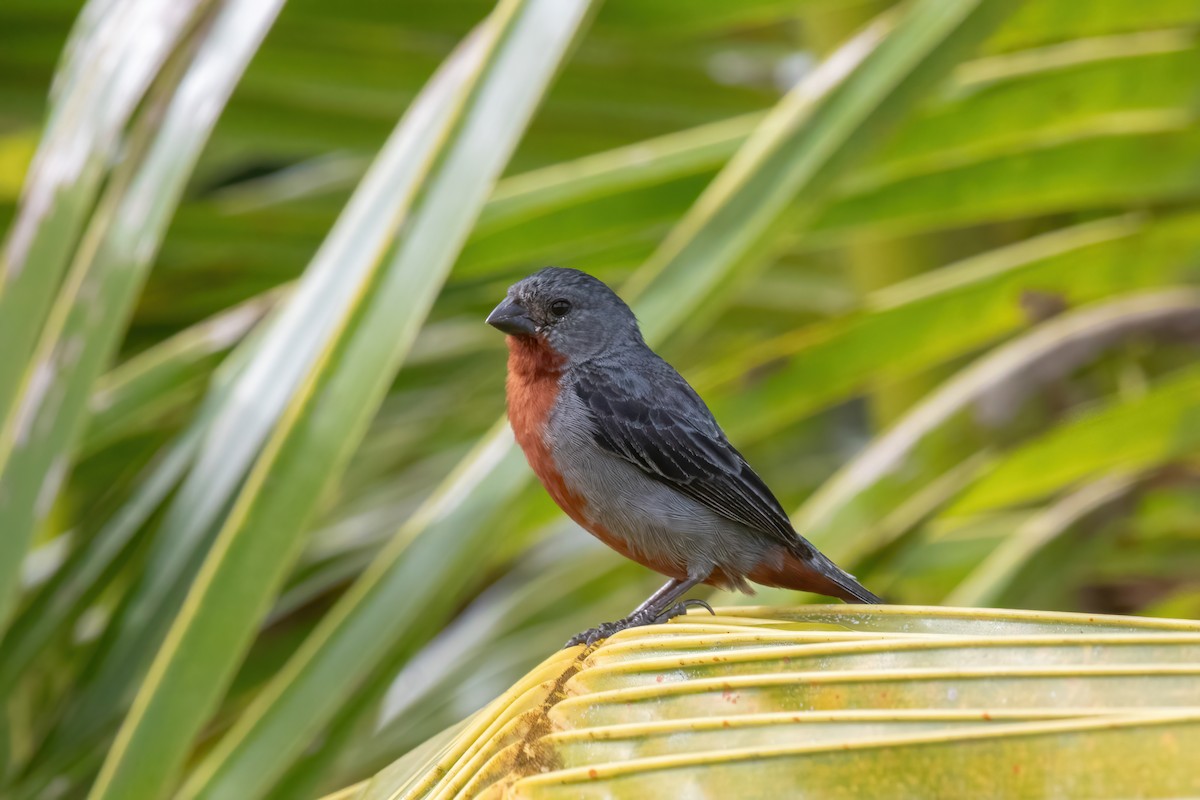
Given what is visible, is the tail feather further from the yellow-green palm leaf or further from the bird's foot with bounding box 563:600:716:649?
the yellow-green palm leaf

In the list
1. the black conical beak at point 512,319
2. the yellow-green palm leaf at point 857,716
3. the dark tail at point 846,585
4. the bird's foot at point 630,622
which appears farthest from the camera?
the black conical beak at point 512,319

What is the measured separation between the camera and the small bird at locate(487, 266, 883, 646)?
5.70 ft

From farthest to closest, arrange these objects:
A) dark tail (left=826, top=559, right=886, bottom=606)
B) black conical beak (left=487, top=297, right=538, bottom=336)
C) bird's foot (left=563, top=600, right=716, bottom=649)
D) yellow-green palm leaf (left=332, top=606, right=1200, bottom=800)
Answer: black conical beak (left=487, top=297, right=538, bottom=336)
dark tail (left=826, top=559, right=886, bottom=606)
bird's foot (left=563, top=600, right=716, bottom=649)
yellow-green palm leaf (left=332, top=606, right=1200, bottom=800)

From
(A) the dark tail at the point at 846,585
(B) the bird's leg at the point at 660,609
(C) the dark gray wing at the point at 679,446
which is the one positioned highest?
(C) the dark gray wing at the point at 679,446

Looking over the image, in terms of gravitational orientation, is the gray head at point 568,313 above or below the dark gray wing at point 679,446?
above

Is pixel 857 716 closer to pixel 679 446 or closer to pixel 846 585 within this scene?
pixel 846 585

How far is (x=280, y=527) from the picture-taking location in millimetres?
1357

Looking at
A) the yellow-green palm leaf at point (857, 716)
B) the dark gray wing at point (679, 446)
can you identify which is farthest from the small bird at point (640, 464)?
the yellow-green palm leaf at point (857, 716)

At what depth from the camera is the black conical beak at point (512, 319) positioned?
1834mm

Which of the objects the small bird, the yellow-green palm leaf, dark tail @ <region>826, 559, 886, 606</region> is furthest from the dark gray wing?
the yellow-green palm leaf

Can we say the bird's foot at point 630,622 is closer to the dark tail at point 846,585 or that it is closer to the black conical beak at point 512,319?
the dark tail at point 846,585

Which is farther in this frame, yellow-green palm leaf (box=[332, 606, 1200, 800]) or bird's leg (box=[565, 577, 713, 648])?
bird's leg (box=[565, 577, 713, 648])

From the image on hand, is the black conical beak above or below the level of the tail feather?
above

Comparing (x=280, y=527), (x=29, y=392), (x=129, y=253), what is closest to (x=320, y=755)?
(x=280, y=527)
